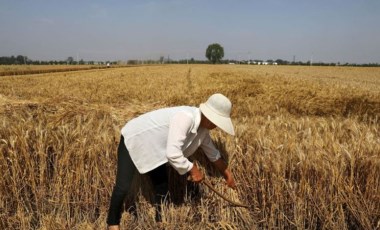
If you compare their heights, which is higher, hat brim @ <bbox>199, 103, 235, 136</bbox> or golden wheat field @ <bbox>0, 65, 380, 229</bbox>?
hat brim @ <bbox>199, 103, 235, 136</bbox>

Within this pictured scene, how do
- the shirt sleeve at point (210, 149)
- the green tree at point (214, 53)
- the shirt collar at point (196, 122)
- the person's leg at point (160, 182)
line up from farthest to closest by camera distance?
1. the green tree at point (214, 53)
2. the person's leg at point (160, 182)
3. the shirt sleeve at point (210, 149)
4. the shirt collar at point (196, 122)

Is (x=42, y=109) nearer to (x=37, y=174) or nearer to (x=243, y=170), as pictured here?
(x=37, y=174)

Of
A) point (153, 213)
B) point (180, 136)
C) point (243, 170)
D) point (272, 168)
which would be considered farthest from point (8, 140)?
point (272, 168)

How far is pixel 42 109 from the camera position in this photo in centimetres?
659

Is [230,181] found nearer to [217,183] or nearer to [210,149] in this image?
[217,183]

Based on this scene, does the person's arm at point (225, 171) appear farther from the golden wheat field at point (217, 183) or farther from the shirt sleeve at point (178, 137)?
the shirt sleeve at point (178, 137)

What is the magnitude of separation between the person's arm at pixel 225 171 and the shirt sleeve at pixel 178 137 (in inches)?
24.6

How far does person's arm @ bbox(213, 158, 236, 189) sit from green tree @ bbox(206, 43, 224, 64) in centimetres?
16225

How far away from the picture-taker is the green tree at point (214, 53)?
16388 cm

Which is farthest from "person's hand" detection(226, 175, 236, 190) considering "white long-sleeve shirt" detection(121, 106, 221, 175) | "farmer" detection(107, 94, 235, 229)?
"white long-sleeve shirt" detection(121, 106, 221, 175)

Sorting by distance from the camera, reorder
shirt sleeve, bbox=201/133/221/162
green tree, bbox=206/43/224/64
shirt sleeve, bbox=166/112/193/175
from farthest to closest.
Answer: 1. green tree, bbox=206/43/224/64
2. shirt sleeve, bbox=201/133/221/162
3. shirt sleeve, bbox=166/112/193/175

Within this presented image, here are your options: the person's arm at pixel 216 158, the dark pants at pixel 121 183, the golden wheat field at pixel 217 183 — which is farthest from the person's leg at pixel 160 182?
the person's arm at pixel 216 158

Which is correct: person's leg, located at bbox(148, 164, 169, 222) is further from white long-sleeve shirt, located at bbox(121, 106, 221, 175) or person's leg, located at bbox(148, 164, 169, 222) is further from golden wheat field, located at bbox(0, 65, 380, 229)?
white long-sleeve shirt, located at bbox(121, 106, 221, 175)

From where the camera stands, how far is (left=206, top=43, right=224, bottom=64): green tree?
164m
